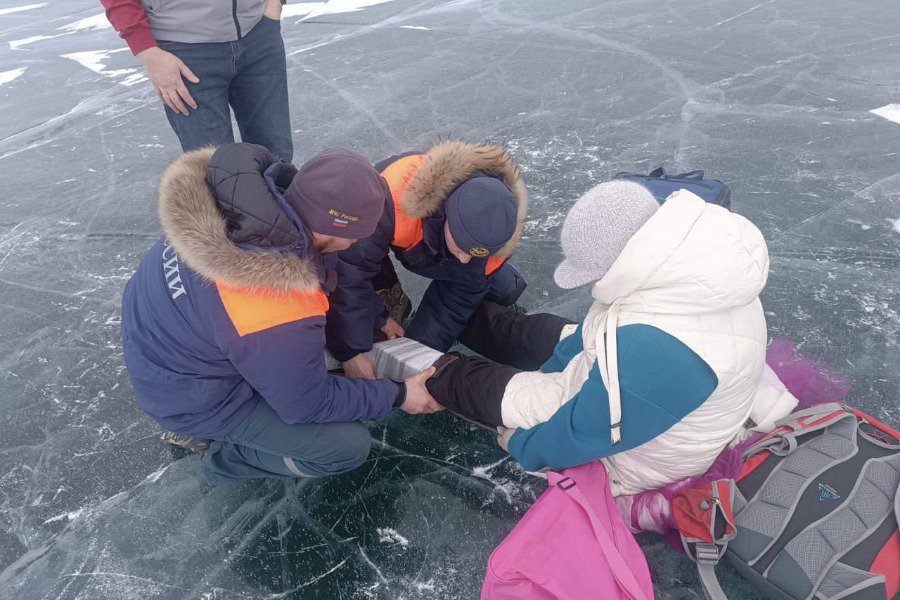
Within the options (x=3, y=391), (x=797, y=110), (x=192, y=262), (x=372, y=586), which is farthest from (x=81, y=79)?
(x=797, y=110)

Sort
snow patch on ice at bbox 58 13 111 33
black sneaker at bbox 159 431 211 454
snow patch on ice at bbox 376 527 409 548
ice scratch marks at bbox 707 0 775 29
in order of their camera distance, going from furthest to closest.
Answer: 1. snow patch on ice at bbox 58 13 111 33
2. ice scratch marks at bbox 707 0 775 29
3. black sneaker at bbox 159 431 211 454
4. snow patch on ice at bbox 376 527 409 548

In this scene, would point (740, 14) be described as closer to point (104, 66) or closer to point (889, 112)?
point (889, 112)

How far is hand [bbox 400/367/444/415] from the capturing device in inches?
73.7

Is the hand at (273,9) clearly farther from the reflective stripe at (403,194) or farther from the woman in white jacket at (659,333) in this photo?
the woman in white jacket at (659,333)

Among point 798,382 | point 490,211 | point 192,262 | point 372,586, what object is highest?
point 192,262

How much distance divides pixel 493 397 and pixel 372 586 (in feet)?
2.07

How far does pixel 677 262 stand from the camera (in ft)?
4.09

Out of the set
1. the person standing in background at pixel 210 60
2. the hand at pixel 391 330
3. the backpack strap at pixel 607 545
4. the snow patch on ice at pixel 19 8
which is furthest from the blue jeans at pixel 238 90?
the snow patch on ice at pixel 19 8

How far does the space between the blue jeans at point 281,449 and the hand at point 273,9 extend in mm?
1659

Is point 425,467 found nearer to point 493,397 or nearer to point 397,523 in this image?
point 397,523

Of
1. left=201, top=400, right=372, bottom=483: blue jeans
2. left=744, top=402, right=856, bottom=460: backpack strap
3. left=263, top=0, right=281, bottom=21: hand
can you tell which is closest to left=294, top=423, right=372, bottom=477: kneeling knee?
left=201, top=400, right=372, bottom=483: blue jeans

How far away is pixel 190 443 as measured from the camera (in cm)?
194

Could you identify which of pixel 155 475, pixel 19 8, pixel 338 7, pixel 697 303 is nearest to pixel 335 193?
pixel 697 303

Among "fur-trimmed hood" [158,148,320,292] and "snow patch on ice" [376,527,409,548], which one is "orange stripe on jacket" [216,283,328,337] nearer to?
"fur-trimmed hood" [158,148,320,292]
